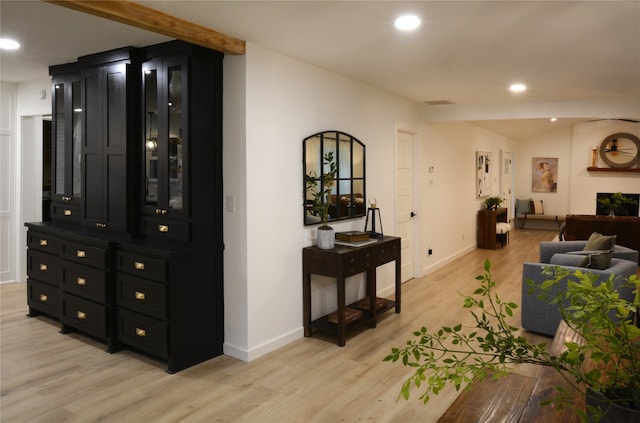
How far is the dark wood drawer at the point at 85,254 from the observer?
12.2 feet

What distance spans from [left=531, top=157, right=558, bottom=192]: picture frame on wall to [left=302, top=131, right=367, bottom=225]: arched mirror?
28.9 ft

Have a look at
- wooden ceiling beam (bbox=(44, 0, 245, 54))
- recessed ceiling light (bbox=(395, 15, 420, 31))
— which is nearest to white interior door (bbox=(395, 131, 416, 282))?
recessed ceiling light (bbox=(395, 15, 420, 31))

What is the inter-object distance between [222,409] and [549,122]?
9.75m

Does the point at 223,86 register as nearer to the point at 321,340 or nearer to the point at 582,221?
the point at 321,340

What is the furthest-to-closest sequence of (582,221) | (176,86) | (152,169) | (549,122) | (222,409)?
(549,122) → (582,221) → (152,169) → (176,86) → (222,409)

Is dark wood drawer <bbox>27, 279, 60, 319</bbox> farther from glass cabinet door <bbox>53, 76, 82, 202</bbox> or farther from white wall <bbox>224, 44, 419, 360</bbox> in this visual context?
white wall <bbox>224, 44, 419, 360</bbox>

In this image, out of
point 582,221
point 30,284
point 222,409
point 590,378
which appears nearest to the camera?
point 590,378

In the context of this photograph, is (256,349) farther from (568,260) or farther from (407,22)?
(568,260)

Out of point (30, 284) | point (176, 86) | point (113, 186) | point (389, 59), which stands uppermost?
point (389, 59)

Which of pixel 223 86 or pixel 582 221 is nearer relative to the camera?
pixel 223 86

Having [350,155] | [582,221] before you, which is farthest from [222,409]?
[582,221]

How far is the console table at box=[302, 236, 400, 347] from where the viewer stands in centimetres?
389

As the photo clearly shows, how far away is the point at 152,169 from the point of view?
3.79 metres

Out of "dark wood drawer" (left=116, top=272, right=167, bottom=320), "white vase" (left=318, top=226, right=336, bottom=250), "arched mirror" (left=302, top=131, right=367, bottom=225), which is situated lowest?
"dark wood drawer" (left=116, top=272, right=167, bottom=320)
